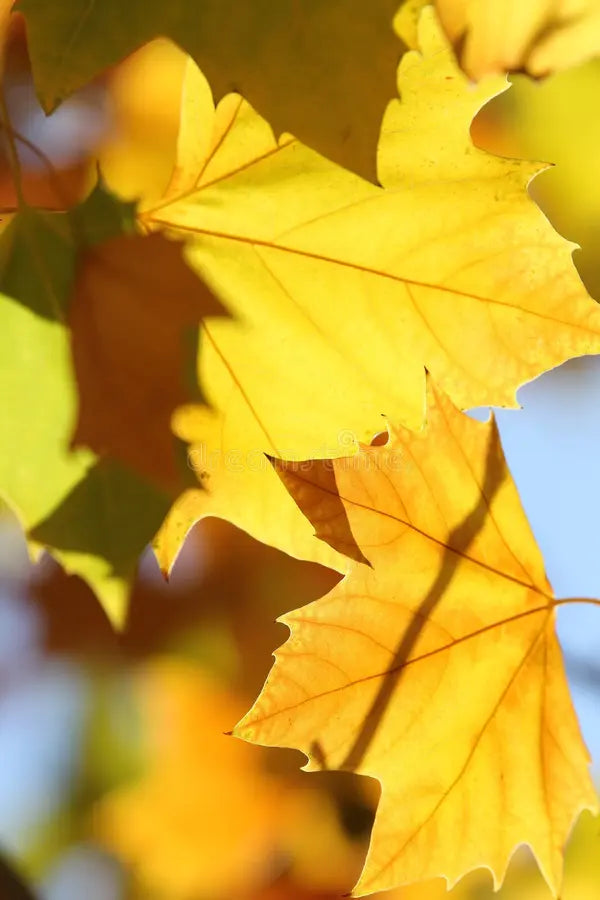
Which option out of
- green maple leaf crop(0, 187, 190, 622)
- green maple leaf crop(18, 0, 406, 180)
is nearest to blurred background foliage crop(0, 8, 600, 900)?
green maple leaf crop(0, 187, 190, 622)

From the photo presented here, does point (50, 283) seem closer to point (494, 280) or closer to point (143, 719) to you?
point (494, 280)

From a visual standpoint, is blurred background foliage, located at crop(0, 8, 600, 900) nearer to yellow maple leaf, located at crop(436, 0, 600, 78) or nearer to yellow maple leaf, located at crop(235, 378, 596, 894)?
yellow maple leaf, located at crop(235, 378, 596, 894)

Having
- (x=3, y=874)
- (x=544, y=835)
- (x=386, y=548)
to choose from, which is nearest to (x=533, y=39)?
(x=386, y=548)

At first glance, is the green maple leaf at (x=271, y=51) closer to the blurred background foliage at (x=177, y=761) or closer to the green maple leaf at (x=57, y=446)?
the green maple leaf at (x=57, y=446)

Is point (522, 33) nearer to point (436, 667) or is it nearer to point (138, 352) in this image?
point (138, 352)

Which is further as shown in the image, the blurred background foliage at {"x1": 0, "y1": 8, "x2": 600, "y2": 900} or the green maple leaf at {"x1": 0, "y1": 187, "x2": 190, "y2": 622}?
the blurred background foliage at {"x1": 0, "y1": 8, "x2": 600, "y2": 900}

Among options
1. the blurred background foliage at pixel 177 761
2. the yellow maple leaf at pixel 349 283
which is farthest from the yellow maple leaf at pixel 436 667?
the blurred background foliage at pixel 177 761

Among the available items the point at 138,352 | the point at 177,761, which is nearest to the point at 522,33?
the point at 138,352

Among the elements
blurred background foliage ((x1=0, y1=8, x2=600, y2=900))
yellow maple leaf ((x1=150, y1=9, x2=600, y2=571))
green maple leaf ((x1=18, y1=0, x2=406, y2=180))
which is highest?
green maple leaf ((x1=18, y1=0, x2=406, y2=180))
